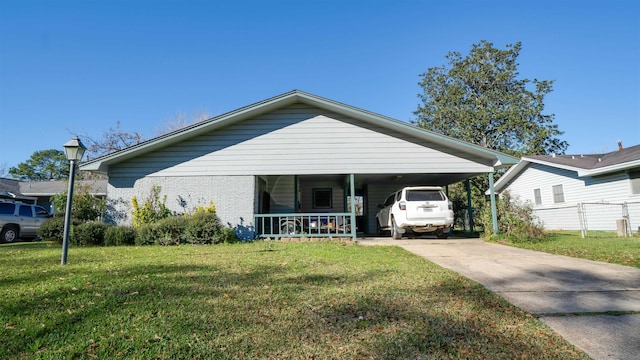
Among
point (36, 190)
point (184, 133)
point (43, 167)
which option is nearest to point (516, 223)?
A: point (184, 133)

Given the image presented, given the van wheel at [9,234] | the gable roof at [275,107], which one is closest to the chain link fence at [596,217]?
the gable roof at [275,107]

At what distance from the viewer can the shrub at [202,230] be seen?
9.62 m

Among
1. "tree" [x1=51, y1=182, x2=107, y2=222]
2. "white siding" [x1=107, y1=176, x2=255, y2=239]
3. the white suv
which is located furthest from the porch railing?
"tree" [x1=51, y1=182, x2=107, y2=222]

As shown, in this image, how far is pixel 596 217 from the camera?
47.2 feet

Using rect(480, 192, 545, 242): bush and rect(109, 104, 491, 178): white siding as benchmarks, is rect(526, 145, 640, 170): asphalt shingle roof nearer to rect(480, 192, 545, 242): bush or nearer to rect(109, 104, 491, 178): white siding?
rect(480, 192, 545, 242): bush

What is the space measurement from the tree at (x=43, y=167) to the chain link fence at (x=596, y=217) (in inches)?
2472

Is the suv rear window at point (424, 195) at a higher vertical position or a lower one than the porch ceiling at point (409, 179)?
lower

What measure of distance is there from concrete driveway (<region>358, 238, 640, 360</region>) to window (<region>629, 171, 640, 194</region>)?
9766 mm

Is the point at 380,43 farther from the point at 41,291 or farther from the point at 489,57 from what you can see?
the point at 489,57

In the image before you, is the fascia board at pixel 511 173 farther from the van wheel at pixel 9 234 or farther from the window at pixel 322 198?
the van wheel at pixel 9 234

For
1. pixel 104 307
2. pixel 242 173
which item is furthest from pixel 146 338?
pixel 242 173

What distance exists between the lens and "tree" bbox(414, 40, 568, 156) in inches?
1064

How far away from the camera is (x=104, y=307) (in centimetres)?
327

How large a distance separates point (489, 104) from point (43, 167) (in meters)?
64.8
